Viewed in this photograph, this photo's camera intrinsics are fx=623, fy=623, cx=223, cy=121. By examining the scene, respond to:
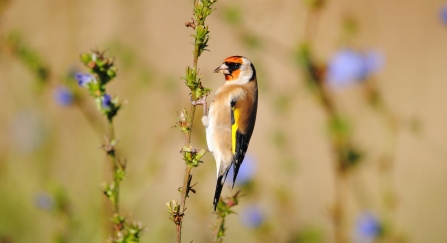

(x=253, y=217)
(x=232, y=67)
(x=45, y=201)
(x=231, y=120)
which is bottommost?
(x=45, y=201)

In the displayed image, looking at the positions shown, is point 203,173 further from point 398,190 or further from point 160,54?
point 160,54

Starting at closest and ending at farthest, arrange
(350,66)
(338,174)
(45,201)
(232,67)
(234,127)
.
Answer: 1. (234,127)
2. (45,201)
3. (232,67)
4. (338,174)
5. (350,66)

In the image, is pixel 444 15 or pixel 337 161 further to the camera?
pixel 444 15

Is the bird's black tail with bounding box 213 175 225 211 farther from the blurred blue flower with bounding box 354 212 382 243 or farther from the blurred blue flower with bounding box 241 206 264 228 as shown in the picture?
the blurred blue flower with bounding box 354 212 382 243

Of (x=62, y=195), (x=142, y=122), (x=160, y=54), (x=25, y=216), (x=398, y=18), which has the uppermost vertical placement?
(x=398, y=18)

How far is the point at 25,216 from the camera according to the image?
17.7ft

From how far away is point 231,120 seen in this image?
145 inches

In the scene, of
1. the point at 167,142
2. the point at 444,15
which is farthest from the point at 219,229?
the point at 444,15

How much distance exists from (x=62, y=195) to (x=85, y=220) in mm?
1924

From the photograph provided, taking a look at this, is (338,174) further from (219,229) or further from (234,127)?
(219,229)

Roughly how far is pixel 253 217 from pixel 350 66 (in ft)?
5.07

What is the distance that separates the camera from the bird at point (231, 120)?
3.54 metres

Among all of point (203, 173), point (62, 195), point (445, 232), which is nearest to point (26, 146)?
point (203, 173)

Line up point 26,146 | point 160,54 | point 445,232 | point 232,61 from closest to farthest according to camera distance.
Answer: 1. point 232,61
2. point 26,146
3. point 445,232
4. point 160,54
